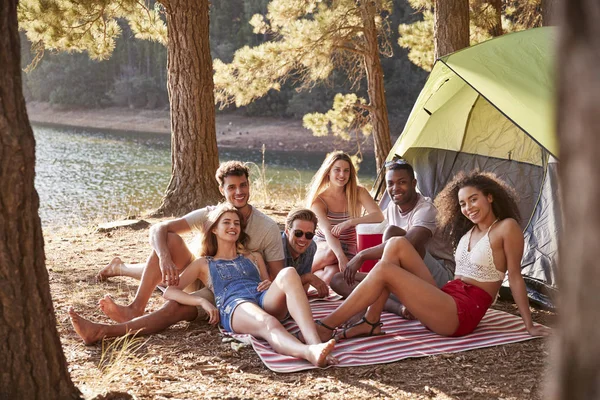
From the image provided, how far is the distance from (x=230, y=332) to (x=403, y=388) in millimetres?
942

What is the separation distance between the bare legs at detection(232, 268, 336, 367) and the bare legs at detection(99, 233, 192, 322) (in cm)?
54

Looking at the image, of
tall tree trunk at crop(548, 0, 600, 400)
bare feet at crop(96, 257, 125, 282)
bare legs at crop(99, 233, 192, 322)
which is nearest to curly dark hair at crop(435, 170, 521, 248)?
bare legs at crop(99, 233, 192, 322)

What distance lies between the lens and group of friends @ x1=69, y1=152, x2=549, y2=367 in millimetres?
3049

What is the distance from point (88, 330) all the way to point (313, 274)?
1108 millimetres

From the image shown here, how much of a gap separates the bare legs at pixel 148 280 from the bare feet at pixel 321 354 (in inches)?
40.4

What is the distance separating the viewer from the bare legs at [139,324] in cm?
305

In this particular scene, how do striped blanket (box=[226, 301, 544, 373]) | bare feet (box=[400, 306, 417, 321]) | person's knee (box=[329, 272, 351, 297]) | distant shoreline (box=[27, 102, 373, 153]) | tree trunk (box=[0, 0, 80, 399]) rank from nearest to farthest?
tree trunk (box=[0, 0, 80, 399]), striped blanket (box=[226, 301, 544, 373]), bare feet (box=[400, 306, 417, 321]), person's knee (box=[329, 272, 351, 297]), distant shoreline (box=[27, 102, 373, 153])

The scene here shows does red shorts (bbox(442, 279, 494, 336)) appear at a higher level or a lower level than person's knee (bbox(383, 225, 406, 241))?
lower

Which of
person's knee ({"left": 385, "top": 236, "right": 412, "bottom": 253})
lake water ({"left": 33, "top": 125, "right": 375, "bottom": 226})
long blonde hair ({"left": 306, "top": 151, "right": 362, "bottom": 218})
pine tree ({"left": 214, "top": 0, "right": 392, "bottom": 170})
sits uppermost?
pine tree ({"left": 214, "top": 0, "right": 392, "bottom": 170})

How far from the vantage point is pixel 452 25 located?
6.52 metres

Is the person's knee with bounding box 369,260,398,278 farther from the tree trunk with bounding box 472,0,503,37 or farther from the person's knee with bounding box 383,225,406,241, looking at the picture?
the tree trunk with bounding box 472,0,503,37

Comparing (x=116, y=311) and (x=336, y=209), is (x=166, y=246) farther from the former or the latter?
(x=336, y=209)

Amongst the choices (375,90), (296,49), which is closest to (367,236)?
(296,49)

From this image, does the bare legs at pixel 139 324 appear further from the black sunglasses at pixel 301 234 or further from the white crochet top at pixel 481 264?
the white crochet top at pixel 481 264
